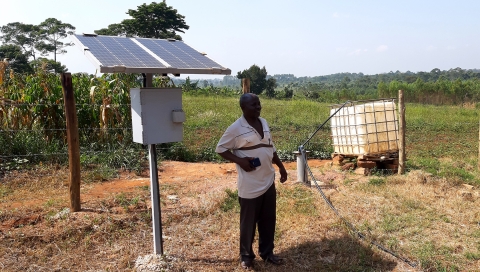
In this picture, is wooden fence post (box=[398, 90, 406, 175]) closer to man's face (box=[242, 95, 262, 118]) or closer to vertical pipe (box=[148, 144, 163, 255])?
man's face (box=[242, 95, 262, 118])

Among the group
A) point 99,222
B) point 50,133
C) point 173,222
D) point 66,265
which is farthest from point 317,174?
point 50,133

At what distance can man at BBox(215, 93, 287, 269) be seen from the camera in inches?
135

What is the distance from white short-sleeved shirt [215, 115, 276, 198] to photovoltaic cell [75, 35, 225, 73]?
707mm

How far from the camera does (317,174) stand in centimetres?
725

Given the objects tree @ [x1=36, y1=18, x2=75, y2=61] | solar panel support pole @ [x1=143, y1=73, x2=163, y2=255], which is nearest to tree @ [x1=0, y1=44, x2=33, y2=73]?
tree @ [x1=36, y1=18, x2=75, y2=61]

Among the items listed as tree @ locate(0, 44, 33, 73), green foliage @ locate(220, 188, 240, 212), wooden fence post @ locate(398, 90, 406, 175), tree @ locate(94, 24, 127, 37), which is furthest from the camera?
tree @ locate(94, 24, 127, 37)

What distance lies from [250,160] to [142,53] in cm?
143

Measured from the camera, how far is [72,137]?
4.87m

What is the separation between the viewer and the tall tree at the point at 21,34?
42969 mm

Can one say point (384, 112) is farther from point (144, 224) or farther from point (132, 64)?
point (132, 64)

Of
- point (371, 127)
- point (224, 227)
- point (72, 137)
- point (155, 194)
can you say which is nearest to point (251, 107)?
point (155, 194)

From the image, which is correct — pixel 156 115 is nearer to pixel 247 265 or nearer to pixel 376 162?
pixel 247 265

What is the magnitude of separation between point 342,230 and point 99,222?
275cm

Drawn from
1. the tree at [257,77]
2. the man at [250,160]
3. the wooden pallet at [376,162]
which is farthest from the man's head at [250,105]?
the tree at [257,77]
